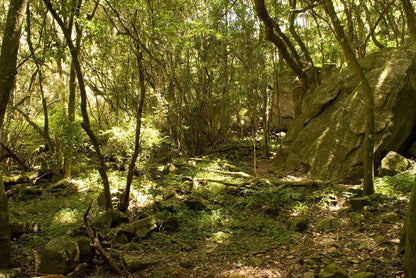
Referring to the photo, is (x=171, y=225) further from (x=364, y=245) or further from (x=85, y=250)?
(x=364, y=245)

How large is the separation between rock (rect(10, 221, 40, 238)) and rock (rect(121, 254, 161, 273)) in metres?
2.25

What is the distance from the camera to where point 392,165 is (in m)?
7.55

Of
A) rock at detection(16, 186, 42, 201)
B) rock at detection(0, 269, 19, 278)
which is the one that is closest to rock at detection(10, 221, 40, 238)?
rock at detection(0, 269, 19, 278)

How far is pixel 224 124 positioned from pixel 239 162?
358cm

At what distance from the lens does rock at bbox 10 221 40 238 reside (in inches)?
223

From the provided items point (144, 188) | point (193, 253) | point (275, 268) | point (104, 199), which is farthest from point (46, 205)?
point (275, 268)

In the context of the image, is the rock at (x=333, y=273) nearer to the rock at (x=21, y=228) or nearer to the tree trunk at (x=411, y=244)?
the tree trunk at (x=411, y=244)

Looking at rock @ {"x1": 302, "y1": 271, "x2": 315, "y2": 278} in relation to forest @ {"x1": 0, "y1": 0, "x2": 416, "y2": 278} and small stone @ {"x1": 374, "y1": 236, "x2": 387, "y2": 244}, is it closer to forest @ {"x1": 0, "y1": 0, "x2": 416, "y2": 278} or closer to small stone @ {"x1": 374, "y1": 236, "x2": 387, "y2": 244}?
forest @ {"x1": 0, "y1": 0, "x2": 416, "y2": 278}

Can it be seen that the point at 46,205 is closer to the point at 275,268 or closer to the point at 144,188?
the point at 144,188

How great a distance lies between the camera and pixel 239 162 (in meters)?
13.5

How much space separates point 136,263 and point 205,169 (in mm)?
6395

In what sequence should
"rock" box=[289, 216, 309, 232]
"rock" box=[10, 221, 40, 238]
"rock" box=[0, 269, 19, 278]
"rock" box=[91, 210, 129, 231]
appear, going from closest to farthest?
"rock" box=[0, 269, 19, 278] < "rock" box=[10, 221, 40, 238] < "rock" box=[289, 216, 309, 232] < "rock" box=[91, 210, 129, 231]

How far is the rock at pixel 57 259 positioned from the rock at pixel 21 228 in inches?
70.8

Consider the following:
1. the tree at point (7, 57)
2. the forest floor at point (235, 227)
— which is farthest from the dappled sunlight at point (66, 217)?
the tree at point (7, 57)
